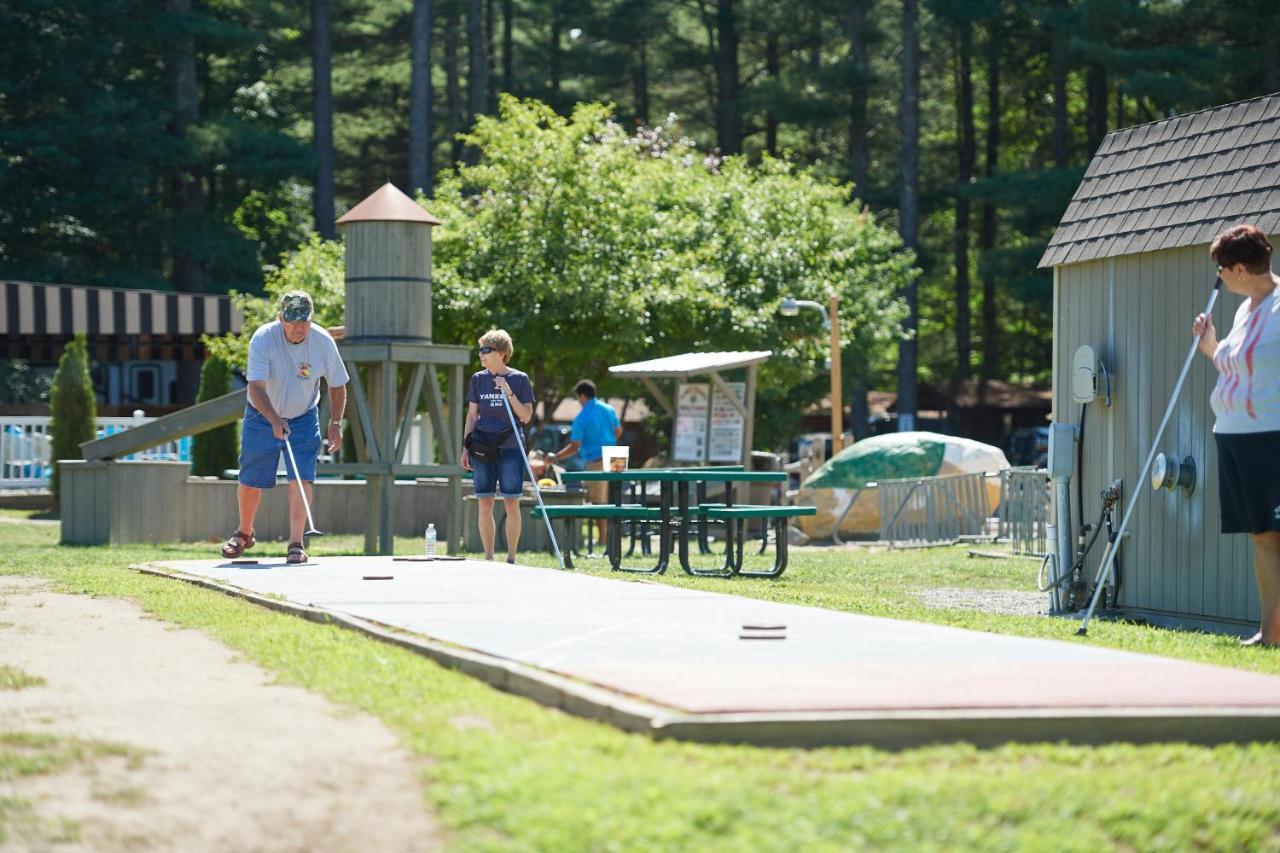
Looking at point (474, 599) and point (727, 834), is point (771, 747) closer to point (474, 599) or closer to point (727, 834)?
point (727, 834)

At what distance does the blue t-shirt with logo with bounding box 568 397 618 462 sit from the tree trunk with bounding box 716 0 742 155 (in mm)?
33816

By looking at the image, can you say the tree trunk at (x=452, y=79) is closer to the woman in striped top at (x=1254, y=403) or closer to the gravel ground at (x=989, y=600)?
the gravel ground at (x=989, y=600)

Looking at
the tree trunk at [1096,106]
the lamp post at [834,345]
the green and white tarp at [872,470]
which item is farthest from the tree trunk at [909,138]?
the green and white tarp at [872,470]

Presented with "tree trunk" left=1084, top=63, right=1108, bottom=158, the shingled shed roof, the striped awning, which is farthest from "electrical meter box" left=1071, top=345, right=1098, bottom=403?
"tree trunk" left=1084, top=63, right=1108, bottom=158

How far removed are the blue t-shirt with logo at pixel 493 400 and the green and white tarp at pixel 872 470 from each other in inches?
446

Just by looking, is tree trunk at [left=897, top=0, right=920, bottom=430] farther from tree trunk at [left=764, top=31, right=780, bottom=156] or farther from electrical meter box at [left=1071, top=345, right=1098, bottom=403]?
electrical meter box at [left=1071, top=345, right=1098, bottom=403]

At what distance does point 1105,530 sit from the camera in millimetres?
11977

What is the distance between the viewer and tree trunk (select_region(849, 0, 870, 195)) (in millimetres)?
48778

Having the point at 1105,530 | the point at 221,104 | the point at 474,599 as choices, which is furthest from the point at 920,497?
the point at 221,104

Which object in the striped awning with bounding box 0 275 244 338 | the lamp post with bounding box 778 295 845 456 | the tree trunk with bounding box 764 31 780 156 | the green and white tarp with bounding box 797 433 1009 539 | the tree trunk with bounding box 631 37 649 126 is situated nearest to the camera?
the green and white tarp with bounding box 797 433 1009 539

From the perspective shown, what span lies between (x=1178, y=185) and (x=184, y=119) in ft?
119

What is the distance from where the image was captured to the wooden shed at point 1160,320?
1085cm

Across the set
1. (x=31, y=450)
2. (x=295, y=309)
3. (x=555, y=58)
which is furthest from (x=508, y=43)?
(x=295, y=309)

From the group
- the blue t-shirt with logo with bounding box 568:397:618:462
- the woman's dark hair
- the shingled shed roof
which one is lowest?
the blue t-shirt with logo with bounding box 568:397:618:462
